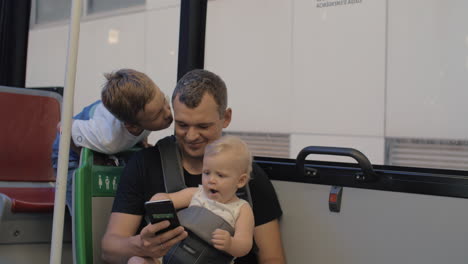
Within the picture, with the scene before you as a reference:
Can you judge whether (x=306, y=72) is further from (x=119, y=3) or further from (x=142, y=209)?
(x=119, y=3)

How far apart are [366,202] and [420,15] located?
0.74m

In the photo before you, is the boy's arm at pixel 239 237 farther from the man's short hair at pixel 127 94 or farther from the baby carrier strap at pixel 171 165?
the man's short hair at pixel 127 94

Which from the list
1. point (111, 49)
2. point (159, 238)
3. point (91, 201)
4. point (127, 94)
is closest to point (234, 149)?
point (159, 238)

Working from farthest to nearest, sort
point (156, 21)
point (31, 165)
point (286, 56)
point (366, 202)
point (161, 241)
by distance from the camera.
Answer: point (156, 21)
point (31, 165)
point (286, 56)
point (366, 202)
point (161, 241)

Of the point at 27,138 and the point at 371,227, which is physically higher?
the point at 27,138

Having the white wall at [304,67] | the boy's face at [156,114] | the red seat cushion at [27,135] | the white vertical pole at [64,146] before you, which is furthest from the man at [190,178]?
the red seat cushion at [27,135]

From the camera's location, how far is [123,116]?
1800 mm

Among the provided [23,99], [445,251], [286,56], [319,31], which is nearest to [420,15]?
[319,31]

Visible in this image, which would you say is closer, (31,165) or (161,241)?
(161,241)

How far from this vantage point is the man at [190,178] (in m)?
1.66

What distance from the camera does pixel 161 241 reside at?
1449 millimetres

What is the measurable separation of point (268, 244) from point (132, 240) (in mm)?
460

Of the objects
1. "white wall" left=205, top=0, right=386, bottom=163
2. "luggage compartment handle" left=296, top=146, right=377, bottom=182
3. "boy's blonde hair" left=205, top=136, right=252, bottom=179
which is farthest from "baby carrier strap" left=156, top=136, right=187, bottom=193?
"white wall" left=205, top=0, right=386, bottom=163

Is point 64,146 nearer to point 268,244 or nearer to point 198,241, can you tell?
point 198,241
